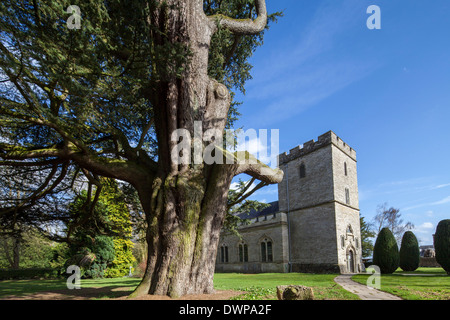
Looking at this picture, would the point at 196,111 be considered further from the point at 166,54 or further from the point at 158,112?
the point at 166,54

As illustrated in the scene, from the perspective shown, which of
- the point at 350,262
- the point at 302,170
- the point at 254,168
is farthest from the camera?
the point at 302,170

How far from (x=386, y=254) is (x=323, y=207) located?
24.8ft

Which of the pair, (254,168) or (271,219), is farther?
(271,219)

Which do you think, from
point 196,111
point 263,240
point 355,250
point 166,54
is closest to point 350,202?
point 355,250

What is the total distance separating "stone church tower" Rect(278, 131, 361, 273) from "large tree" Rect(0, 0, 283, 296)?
18.9 metres

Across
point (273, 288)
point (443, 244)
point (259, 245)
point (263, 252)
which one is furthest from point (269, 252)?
point (273, 288)

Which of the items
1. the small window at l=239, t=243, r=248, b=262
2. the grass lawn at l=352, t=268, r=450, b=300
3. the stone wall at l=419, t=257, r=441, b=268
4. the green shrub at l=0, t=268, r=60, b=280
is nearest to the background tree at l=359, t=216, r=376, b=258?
the stone wall at l=419, t=257, r=441, b=268

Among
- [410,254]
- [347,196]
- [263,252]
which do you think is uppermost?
[347,196]

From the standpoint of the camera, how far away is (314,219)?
25984mm

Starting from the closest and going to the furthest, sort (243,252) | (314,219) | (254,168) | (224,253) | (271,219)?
(254,168) → (314,219) → (271,219) → (243,252) → (224,253)

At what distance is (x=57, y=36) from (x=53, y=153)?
2895 mm

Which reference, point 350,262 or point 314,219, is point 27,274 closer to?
point 314,219

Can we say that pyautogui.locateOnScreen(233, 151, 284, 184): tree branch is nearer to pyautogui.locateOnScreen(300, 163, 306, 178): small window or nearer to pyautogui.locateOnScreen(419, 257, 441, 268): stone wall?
pyautogui.locateOnScreen(300, 163, 306, 178): small window
